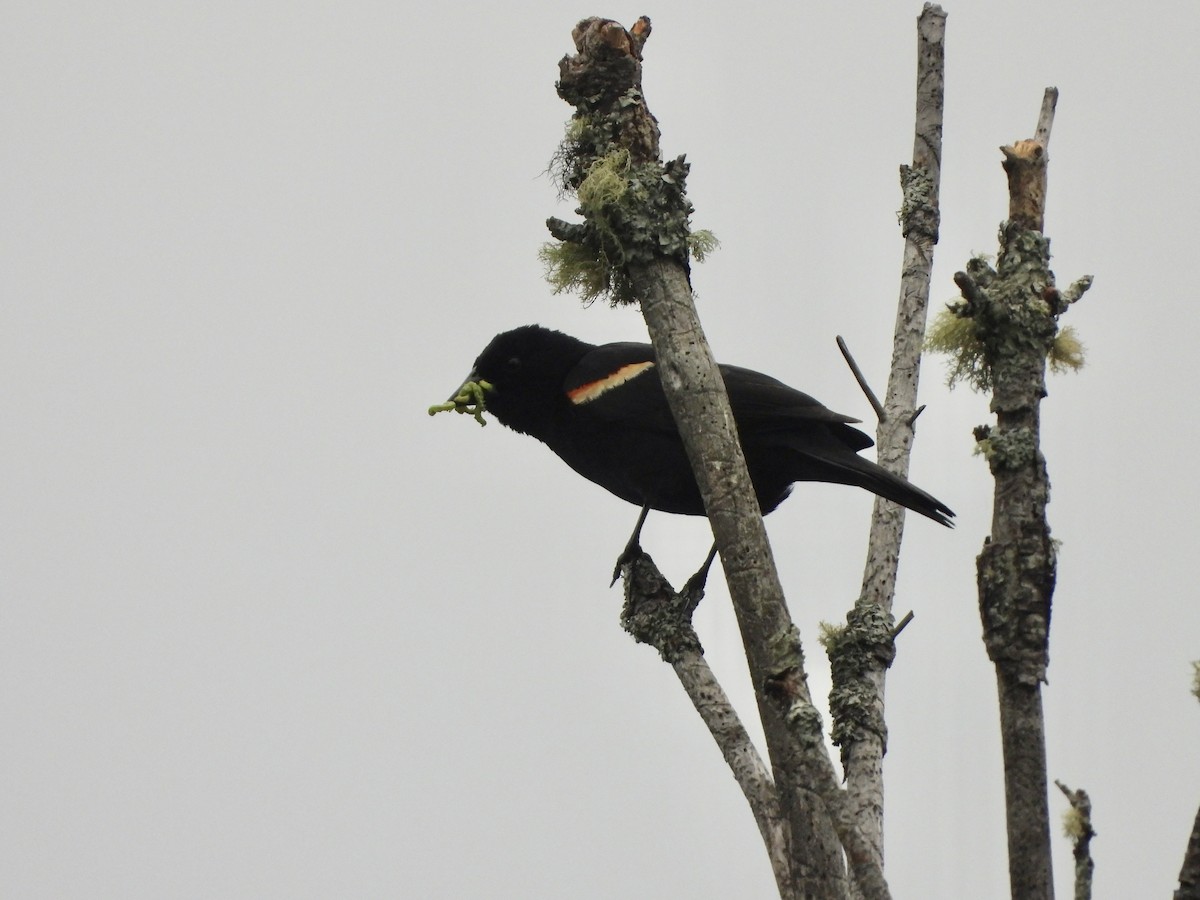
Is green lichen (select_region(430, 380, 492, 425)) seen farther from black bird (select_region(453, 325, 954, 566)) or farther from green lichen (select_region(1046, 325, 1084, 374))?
green lichen (select_region(1046, 325, 1084, 374))

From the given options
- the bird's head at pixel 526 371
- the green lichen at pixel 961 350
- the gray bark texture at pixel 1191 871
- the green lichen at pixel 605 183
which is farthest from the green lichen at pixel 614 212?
the gray bark texture at pixel 1191 871

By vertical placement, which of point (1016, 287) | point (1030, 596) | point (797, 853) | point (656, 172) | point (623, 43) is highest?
point (623, 43)

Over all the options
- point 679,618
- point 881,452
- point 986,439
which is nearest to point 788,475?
point 881,452

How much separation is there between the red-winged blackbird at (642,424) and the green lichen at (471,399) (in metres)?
0.07

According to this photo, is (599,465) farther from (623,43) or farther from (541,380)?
(623,43)

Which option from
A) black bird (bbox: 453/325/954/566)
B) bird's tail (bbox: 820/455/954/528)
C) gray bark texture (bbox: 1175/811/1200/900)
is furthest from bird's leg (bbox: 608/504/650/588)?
gray bark texture (bbox: 1175/811/1200/900)

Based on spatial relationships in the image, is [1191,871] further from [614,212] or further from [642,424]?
[642,424]

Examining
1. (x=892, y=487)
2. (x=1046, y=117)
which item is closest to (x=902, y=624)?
(x=892, y=487)

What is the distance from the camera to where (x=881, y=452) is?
5492mm

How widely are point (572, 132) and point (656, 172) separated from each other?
327mm

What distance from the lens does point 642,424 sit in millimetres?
6055

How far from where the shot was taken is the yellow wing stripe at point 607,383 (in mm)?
6242

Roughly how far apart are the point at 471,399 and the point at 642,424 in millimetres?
1023

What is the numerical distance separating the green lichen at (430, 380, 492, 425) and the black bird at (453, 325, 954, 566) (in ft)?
0.18
